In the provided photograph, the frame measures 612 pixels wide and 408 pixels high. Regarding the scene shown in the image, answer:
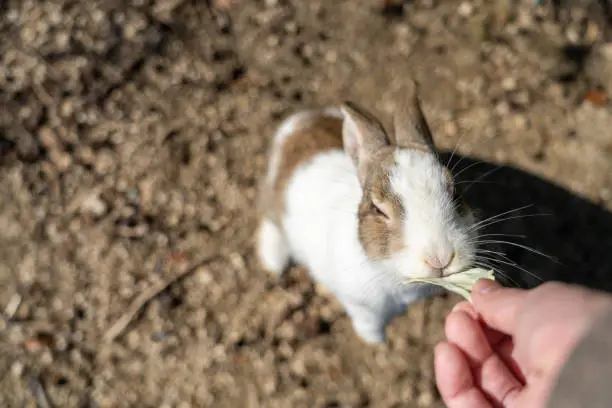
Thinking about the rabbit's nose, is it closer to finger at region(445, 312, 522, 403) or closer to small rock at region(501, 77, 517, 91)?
finger at region(445, 312, 522, 403)

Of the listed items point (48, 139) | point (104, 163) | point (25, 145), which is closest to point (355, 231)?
point (104, 163)

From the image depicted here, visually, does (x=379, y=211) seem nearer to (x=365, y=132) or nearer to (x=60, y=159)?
A: (x=365, y=132)

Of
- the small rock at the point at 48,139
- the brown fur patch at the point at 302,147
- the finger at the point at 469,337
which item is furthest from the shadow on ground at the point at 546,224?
the small rock at the point at 48,139

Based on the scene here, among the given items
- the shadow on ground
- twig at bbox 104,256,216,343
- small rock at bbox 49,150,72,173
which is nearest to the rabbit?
twig at bbox 104,256,216,343

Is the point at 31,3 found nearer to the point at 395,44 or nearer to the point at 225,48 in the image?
the point at 225,48

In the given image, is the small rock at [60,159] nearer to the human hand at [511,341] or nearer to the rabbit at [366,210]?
the rabbit at [366,210]

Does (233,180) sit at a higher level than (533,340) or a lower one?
lower

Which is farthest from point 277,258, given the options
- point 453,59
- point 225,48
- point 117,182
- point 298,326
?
point 453,59
